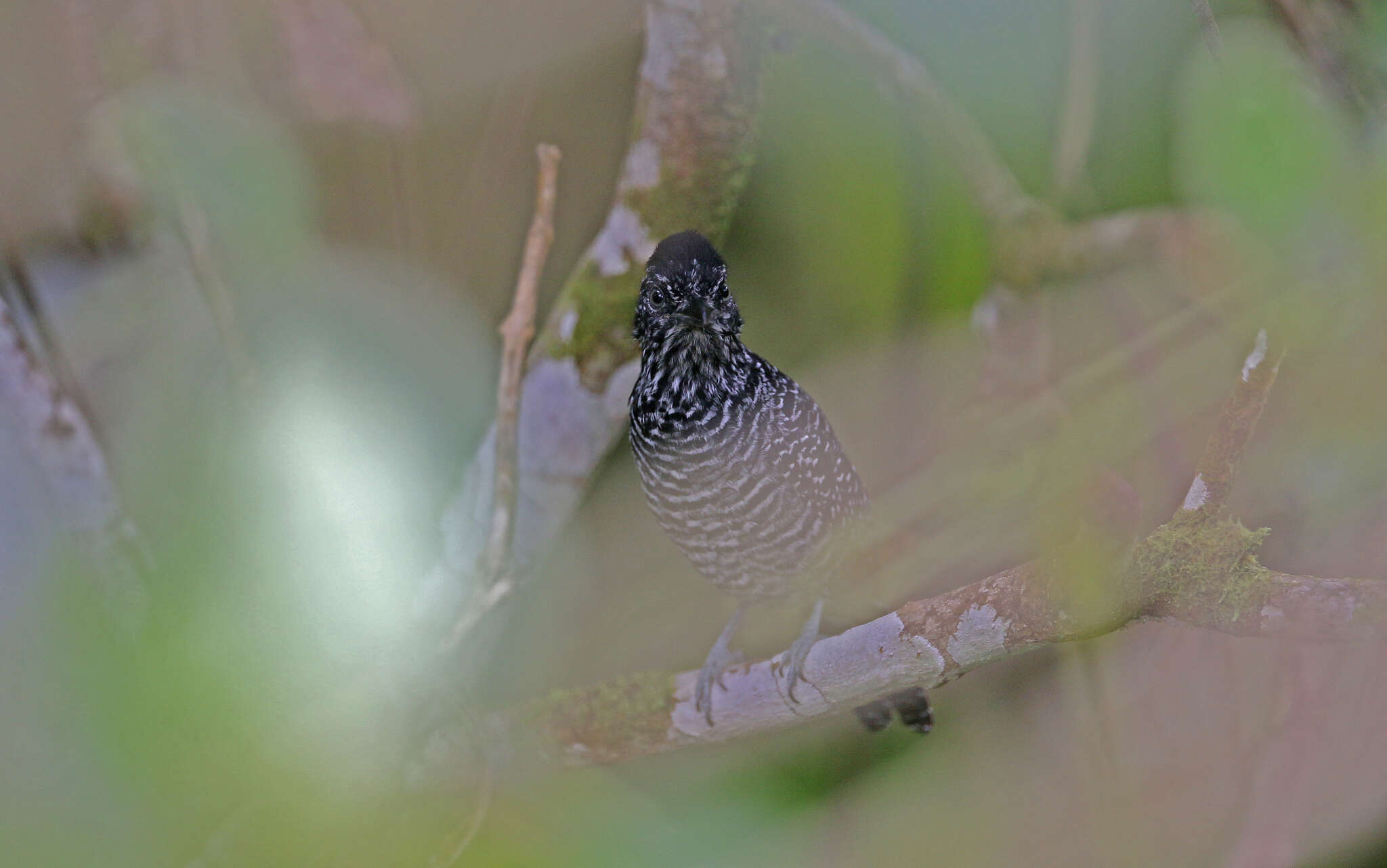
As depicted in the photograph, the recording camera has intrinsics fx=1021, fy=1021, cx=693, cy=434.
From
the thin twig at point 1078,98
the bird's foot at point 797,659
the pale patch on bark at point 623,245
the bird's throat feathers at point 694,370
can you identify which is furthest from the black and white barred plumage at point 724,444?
the thin twig at point 1078,98

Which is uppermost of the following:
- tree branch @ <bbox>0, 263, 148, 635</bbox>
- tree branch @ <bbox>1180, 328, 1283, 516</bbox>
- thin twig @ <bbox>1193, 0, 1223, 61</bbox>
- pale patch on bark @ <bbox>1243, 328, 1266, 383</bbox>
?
thin twig @ <bbox>1193, 0, 1223, 61</bbox>

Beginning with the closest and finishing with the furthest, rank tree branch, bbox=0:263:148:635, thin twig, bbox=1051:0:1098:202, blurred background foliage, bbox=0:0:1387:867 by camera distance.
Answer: blurred background foliage, bbox=0:0:1387:867, tree branch, bbox=0:263:148:635, thin twig, bbox=1051:0:1098:202

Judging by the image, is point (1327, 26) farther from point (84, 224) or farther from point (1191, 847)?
point (84, 224)

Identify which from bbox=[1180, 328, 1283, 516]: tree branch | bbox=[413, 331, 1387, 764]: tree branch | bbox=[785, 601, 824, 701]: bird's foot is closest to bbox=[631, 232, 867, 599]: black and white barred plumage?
bbox=[785, 601, 824, 701]: bird's foot

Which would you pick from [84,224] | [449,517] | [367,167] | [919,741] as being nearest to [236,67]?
[367,167]

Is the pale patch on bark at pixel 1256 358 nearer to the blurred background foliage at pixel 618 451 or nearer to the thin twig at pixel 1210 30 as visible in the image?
the blurred background foliage at pixel 618 451

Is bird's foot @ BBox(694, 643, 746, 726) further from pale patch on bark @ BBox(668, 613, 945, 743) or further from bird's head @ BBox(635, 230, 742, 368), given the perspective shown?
bird's head @ BBox(635, 230, 742, 368)
